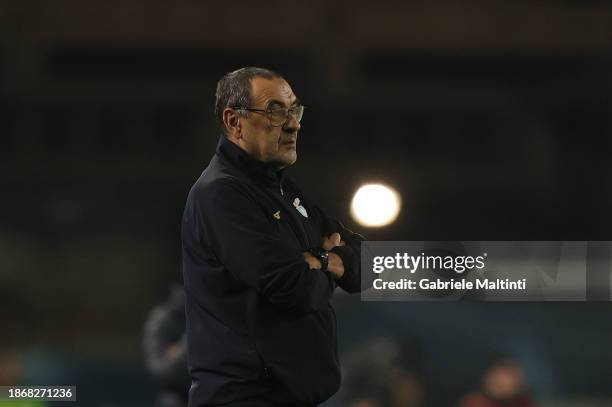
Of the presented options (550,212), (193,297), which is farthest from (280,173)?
(550,212)

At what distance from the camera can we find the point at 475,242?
2.55 meters

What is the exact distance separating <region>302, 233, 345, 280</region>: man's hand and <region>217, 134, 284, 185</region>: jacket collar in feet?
0.51

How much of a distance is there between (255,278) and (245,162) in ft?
0.78

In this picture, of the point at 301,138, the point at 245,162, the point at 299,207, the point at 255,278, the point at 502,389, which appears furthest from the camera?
the point at 502,389

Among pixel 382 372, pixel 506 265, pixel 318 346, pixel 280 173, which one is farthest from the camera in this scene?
pixel 382 372

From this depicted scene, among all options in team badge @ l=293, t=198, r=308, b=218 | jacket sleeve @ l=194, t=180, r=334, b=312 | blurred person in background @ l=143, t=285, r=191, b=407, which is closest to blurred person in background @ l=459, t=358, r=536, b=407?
blurred person in background @ l=143, t=285, r=191, b=407

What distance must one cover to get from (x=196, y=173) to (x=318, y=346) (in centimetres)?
114

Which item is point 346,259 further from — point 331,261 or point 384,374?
point 384,374

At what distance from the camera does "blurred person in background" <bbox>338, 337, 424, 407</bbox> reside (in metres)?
2.70

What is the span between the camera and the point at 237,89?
1665 mm

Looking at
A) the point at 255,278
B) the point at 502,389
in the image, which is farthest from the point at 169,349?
the point at 255,278

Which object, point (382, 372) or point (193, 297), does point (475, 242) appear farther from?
point (193, 297)

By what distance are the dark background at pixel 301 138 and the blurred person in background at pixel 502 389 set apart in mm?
79

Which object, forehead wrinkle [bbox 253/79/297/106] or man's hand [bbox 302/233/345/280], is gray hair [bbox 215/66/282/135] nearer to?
forehead wrinkle [bbox 253/79/297/106]
